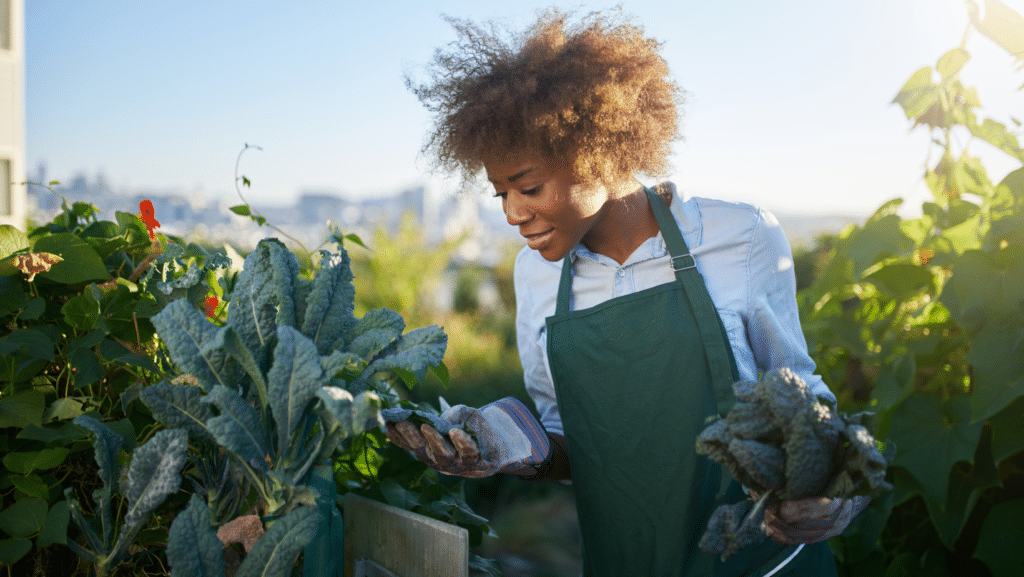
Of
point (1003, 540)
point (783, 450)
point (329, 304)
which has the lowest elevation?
point (1003, 540)

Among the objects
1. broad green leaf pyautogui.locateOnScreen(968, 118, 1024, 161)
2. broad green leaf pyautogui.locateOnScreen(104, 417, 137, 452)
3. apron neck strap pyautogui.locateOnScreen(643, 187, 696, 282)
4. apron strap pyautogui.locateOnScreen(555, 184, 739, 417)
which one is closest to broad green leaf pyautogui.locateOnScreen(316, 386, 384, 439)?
broad green leaf pyautogui.locateOnScreen(104, 417, 137, 452)

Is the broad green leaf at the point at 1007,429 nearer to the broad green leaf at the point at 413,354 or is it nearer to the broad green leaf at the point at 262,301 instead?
the broad green leaf at the point at 413,354

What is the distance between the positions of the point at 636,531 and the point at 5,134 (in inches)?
59.2

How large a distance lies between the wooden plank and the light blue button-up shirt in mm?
597

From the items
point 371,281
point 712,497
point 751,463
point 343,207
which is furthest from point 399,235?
point 343,207

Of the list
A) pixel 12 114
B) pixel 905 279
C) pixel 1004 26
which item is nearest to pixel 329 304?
pixel 12 114

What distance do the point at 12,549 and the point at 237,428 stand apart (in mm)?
402

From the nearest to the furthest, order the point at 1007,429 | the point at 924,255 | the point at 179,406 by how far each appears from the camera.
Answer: the point at 179,406
the point at 1007,429
the point at 924,255

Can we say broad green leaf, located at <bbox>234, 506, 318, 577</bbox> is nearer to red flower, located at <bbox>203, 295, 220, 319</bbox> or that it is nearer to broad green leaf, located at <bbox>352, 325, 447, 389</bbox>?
broad green leaf, located at <bbox>352, 325, 447, 389</bbox>

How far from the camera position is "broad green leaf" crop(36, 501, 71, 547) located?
0.79m

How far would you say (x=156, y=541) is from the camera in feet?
2.76

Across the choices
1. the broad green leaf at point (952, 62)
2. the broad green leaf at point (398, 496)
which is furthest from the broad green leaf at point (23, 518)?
the broad green leaf at point (952, 62)

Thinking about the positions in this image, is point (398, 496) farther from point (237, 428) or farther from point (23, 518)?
point (23, 518)

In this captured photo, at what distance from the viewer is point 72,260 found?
915 mm
